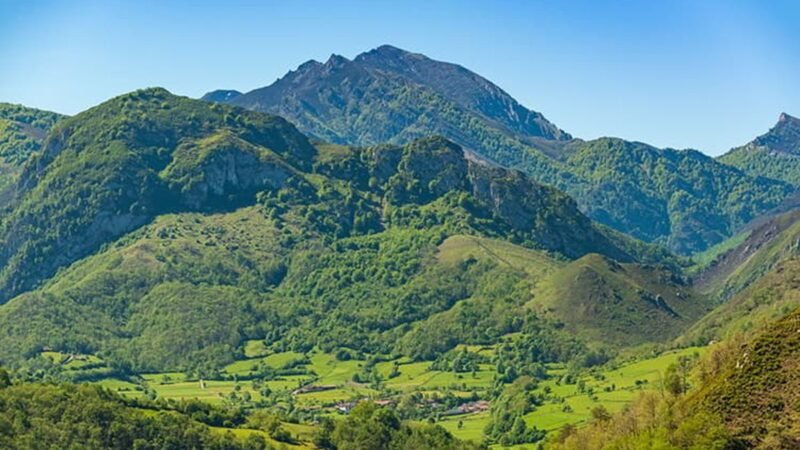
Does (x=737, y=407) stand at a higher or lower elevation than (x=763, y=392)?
lower

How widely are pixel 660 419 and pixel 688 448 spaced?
22568 millimetres

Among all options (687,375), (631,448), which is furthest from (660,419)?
(687,375)

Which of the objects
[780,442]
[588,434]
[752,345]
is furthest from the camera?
[588,434]

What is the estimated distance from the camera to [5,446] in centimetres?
19412

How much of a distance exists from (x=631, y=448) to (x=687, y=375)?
44.1m

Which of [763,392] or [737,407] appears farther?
[763,392]

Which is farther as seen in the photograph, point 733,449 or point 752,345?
point 752,345

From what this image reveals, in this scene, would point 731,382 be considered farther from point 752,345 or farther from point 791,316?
point 791,316

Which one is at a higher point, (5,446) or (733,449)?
(733,449)

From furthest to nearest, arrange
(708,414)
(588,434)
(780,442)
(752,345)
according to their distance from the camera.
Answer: (588,434) → (752,345) → (708,414) → (780,442)

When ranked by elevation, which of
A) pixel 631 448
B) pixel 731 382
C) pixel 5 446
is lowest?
pixel 5 446

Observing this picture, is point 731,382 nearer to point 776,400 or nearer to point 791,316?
point 776,400

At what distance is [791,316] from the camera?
16225 cm

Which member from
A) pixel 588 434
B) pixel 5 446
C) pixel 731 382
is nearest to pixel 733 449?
pixel 731 382
